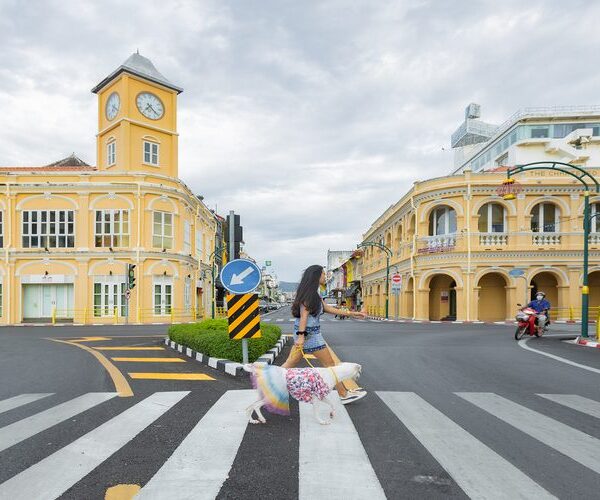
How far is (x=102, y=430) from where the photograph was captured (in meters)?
4.56

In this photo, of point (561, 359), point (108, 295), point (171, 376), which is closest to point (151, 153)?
point (108, 295)

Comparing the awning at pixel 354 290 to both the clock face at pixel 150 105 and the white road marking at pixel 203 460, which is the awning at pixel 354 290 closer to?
the clock face at pixel 150 105

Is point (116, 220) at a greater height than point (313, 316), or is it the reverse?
point (116, 220)

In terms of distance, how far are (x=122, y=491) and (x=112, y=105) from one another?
31.7 m

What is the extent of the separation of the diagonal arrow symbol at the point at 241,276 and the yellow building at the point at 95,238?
21.6 metres

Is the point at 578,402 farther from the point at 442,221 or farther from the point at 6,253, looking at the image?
the point at 6,253

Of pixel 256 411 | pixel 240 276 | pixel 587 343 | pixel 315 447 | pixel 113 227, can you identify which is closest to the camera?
pixel 315 447

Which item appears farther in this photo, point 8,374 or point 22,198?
point 22,198

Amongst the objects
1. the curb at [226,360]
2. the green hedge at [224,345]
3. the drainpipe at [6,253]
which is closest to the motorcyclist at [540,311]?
the curb at [226,360]

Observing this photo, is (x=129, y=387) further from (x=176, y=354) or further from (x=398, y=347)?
(x=398, y=347)

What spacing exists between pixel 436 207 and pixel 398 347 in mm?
19989

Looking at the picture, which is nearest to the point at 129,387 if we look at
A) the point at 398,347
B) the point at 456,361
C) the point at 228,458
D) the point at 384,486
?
the point at 228,458

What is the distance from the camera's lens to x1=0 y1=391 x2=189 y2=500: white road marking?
319cm

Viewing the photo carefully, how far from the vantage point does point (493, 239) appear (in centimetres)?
2788
